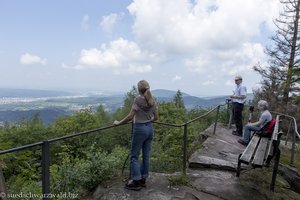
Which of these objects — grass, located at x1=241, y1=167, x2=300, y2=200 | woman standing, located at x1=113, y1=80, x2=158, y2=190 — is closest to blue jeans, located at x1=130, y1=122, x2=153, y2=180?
woman standing, located at x1=113, y1=80, x2=158, y2=190

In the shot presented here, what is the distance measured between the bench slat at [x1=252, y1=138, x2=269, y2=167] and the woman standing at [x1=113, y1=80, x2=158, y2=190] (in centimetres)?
173

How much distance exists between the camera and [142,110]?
5.22 meters

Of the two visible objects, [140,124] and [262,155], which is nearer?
[140,124]

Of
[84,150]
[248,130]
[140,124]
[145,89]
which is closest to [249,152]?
[140,124]

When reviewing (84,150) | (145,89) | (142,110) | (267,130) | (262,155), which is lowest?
(84,150)

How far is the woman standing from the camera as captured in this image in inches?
202

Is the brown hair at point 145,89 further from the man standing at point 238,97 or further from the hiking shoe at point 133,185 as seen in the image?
the man standing at point 238,97

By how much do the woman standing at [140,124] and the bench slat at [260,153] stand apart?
1727 mm

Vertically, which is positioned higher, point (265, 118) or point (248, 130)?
point (265, 118)

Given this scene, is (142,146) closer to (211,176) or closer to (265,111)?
(211,176)

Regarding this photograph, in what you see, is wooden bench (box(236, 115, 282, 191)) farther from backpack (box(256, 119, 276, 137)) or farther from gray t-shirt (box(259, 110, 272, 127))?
gray t-shirt (box(259, 110, 272, 127))

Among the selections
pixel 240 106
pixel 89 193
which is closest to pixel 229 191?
pixel 89 193

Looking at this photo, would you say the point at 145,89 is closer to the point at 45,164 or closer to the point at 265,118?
the point at 45,164

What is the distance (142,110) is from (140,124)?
0.22m
